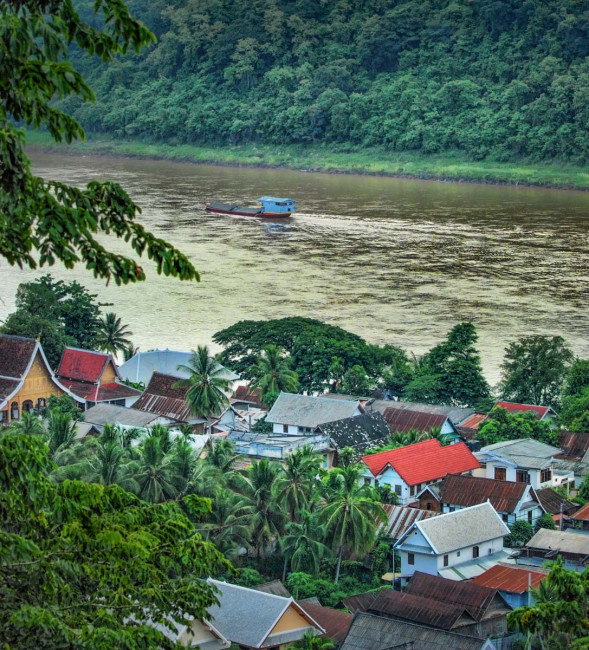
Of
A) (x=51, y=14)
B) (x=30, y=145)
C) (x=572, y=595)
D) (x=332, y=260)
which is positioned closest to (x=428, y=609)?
(x=572, y=595)

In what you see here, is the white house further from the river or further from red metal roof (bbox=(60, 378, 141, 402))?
red metal roof (bbox=(60, 378, 141, 402))

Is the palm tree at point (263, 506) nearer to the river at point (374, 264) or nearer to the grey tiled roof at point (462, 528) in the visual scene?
the grey tiled roof at point (462, 528)

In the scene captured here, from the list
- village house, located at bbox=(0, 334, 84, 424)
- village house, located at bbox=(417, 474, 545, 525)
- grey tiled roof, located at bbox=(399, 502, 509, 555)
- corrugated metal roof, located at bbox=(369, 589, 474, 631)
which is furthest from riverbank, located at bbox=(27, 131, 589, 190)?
corrugated metal roof, located at bbox=(369, 589, 474, 631)

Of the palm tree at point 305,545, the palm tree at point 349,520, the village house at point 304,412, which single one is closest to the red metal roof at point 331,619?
the palm tree at point 305,545

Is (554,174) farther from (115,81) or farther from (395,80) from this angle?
(115,81)

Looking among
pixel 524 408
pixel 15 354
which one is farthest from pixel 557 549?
pixel 15 354

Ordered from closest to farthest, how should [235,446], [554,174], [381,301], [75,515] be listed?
[75,515]
[235,446]
[381,301]
[554,174]

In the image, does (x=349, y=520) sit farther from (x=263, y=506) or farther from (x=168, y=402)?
(x=168, y=402)
